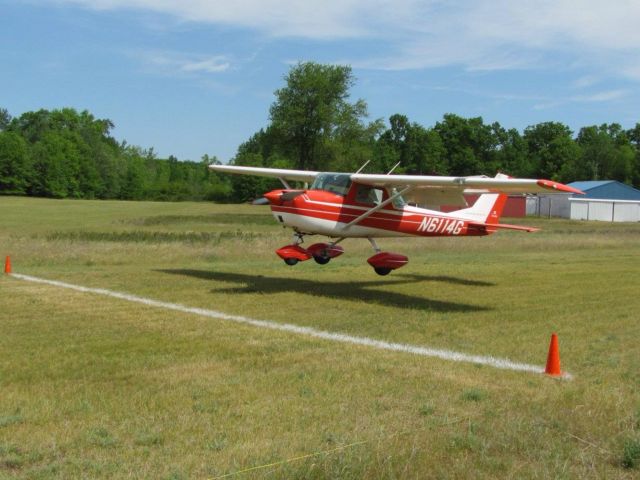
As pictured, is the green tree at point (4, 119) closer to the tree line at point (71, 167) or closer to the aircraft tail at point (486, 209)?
the tree line at point (71, 167)

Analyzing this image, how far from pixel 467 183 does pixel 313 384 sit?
324 inches

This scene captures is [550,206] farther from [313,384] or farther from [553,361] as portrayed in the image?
[313,384]

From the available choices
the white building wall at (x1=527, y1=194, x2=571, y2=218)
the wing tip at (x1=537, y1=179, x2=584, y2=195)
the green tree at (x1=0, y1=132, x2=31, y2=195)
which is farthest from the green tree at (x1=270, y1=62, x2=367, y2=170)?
the wing tip at (x1=537, y1=179, x2=584, y2=195)

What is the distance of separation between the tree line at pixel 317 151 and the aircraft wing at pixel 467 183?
186ft

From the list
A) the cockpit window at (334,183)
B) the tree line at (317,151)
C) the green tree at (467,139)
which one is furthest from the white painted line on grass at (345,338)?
the green tree at (467,139)

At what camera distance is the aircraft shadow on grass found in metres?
15.2

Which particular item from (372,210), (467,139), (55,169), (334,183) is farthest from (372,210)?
(467,139)

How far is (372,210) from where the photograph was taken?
1705cm

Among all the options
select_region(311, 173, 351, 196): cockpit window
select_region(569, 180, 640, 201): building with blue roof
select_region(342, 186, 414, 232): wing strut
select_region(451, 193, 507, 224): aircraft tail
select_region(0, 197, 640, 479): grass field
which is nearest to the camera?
select_region(0, 197, 640, 479): grass field

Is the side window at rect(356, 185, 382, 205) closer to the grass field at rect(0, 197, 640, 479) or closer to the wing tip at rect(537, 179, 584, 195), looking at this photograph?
the grass field at rect(0, 197, 640, 479)

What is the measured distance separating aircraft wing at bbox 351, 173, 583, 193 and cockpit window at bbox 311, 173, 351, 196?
286 millimetres

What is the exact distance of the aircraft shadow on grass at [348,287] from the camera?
599 inches

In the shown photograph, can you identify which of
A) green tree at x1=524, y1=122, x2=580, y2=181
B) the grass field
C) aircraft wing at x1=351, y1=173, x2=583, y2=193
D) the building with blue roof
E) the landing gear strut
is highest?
green tree at x1=524, y1=122, x2=580, y2=181

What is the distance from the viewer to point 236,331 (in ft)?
37.9
